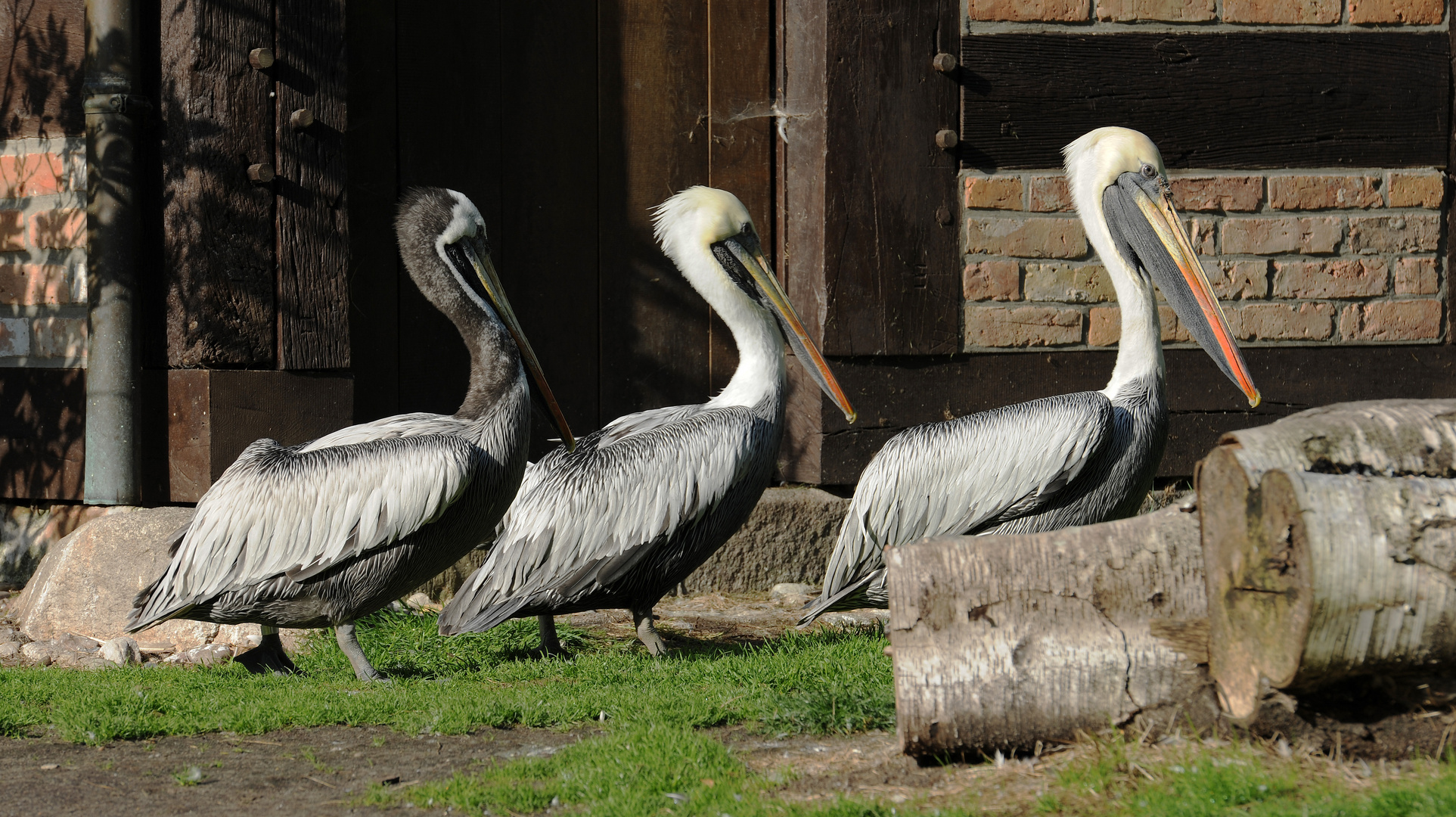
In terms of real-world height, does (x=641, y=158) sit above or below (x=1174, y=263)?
above

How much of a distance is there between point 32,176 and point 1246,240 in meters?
5.13

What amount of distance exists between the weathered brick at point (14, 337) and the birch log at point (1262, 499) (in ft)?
15.5

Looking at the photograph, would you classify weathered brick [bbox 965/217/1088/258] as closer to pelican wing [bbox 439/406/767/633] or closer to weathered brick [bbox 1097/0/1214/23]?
weathered brick [bbox 1097/0/1214/23]

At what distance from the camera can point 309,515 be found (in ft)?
14.0

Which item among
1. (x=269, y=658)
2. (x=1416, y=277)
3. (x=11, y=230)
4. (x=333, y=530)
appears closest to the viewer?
(x=333, y=530)

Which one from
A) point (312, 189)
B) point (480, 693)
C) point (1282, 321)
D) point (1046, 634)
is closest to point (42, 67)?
point (312, 189)

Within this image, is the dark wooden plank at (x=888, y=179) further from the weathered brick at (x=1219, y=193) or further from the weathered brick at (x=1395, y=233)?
the weathered brick at (x=1395, y=233)

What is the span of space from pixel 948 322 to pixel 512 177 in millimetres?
2057

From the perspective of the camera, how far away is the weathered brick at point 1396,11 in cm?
589

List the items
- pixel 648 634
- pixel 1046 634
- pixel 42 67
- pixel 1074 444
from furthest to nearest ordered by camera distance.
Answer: pixel 42 67 → pixel 648 634 → pixel 1074 444 → pixel 1046 634

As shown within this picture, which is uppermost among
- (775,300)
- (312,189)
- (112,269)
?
(312,189)

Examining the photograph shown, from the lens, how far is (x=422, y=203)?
474 centimetres

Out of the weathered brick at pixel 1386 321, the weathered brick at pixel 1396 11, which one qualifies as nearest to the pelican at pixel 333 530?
the weathered brick at pixel 1386 321

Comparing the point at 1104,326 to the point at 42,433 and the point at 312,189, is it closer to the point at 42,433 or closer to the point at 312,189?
the point at 312,189
